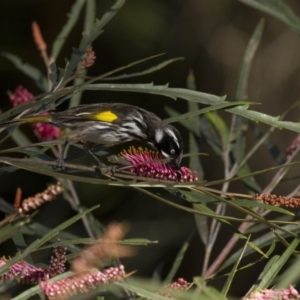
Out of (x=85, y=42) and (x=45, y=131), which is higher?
(x=85, y=42)

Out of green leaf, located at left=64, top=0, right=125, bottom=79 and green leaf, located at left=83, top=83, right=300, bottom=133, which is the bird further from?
green leaf, located at left=83, top=83, right=300, bottom=133

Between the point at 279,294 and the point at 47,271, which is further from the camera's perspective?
the point at 47,271

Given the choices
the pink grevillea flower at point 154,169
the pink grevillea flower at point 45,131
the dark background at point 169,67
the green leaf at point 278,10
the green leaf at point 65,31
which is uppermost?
the green leaf at point 278,10

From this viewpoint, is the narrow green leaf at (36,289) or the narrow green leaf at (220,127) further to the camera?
the narrow green leaf at (220,127)

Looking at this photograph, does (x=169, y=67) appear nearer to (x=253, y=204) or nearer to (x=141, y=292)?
(x=253, y=204)

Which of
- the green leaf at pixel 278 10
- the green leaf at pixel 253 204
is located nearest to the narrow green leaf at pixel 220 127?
the green leaf at pixel 278 10

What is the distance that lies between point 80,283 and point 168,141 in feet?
3.62

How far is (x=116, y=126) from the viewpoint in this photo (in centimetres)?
221

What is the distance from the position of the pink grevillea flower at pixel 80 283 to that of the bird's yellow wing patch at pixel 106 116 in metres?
1.05

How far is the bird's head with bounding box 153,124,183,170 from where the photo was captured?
2.04 metres

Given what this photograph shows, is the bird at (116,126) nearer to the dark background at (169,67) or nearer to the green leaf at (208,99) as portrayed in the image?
the green leaf at (208,99)

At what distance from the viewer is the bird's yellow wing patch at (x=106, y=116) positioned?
83.6 inches

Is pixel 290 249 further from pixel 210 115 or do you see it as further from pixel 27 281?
pixel 210 115

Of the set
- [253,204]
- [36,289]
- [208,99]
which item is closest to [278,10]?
[208,99]
